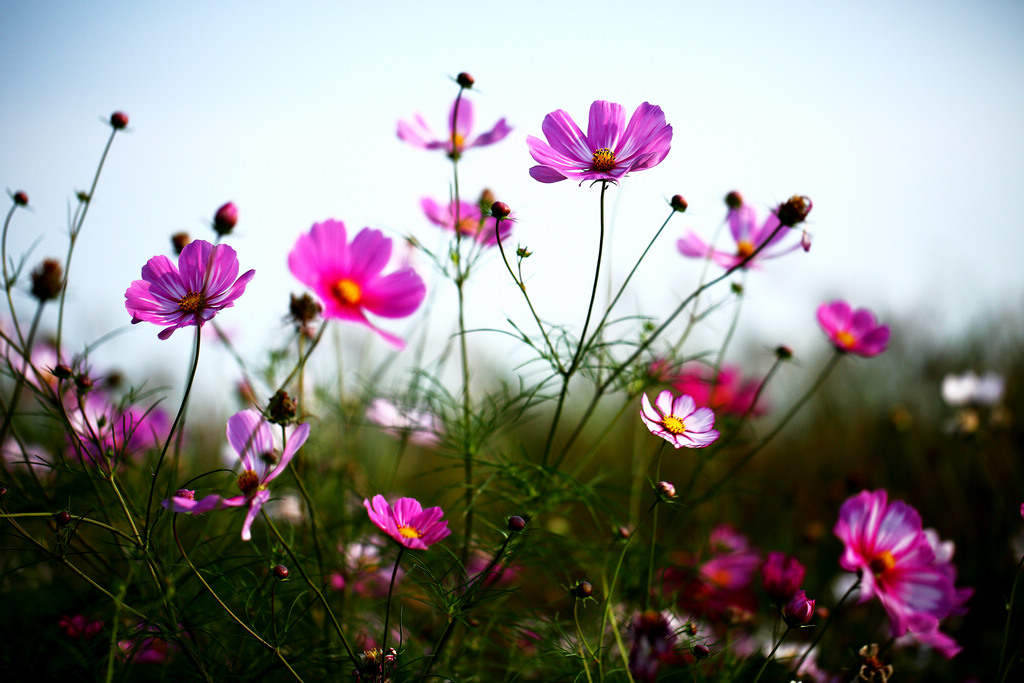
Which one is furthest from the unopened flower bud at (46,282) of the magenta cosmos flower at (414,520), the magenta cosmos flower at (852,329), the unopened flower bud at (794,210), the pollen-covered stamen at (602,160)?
the magenta cosmos flower at (852,329)

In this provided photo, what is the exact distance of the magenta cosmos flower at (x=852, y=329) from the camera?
86 cm

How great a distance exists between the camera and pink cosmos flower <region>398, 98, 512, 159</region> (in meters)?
0.85

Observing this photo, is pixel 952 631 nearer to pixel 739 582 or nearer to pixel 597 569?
pixel 739 582

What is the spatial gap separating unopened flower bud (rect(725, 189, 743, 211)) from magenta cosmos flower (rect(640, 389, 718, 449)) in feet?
1.06

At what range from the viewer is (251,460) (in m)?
0.63

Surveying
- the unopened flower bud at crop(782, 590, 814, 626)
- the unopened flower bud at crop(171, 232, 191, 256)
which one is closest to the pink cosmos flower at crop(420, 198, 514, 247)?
the unopened flower bud at crop(171, 232, 191, 256)

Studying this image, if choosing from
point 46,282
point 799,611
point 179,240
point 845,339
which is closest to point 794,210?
point 845,339

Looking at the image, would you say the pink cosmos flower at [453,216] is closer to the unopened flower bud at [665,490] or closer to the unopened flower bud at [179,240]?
the unopened flower bud at [179,240]

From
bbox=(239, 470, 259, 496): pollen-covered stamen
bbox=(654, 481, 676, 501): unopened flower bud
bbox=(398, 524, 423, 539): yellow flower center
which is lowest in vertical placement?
bbox=(398, 524, 423, 539): yellow flower center

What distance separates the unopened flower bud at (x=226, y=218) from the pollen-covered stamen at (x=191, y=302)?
153 mm

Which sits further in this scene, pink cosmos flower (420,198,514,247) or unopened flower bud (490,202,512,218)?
pink cosmos flower (420,198,514,247)

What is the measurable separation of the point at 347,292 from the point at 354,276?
2 centimetres

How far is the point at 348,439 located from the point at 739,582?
0.68m

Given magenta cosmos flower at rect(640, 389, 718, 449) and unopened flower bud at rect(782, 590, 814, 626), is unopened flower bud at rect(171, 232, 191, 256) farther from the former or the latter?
unopened flower bud at rect(782, 590, 814, 626)
